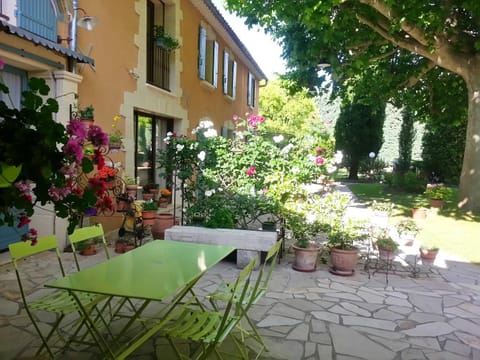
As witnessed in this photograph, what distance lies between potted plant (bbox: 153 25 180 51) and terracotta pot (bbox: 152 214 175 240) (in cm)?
396

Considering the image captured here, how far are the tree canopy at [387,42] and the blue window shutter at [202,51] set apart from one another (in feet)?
5.10

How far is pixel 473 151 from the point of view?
857 cm

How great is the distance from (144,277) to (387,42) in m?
8.83

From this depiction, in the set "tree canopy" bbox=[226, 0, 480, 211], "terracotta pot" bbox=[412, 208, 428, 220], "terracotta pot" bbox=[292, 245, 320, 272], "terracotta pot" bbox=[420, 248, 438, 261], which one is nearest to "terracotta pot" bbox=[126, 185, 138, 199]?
"terracotta pot" bbox=[292, 245, 320, 272]

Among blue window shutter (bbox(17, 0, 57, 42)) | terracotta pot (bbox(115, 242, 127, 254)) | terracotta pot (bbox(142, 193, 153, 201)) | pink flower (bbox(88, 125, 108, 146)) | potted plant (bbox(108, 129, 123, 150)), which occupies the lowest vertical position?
terracotta pot (bbox(115, 242, 127, 254))

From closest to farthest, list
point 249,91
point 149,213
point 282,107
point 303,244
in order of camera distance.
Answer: point 303,244, point 149,213, point 249,91, point 282,107

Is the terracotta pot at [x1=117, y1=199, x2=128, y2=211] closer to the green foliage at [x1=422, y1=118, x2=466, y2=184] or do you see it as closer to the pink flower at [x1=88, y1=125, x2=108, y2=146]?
the pink flower at [x1=88, y1=125, x2=108, y2=146]

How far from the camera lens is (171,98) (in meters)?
8.37

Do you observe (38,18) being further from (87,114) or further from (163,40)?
(163,40)

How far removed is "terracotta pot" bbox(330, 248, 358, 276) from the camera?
460 centimetres

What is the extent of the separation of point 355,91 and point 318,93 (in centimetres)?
134

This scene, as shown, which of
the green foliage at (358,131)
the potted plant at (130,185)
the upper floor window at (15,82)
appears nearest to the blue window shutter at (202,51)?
the potted plant at (130,185)

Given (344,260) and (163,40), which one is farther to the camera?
(163,40)

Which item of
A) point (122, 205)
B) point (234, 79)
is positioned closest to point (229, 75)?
point (234, 79)
